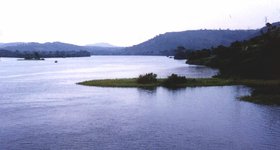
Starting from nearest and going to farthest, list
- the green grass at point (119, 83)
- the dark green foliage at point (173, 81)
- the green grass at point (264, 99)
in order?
the green grass at point (264, 99)
the dark green foliage at point (173, 81)
the green grass at point (119, 83)

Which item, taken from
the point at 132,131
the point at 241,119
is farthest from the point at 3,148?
the point at 241,119

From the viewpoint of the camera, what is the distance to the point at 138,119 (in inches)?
2692

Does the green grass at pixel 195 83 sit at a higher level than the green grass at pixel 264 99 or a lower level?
higher

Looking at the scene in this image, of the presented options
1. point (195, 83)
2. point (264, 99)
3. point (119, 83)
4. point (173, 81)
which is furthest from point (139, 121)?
point (119, 83)

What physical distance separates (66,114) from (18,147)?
24495 millimetres

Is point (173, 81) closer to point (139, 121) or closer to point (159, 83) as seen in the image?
→ point (159, 83)

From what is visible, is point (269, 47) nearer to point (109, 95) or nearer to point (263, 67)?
point (263, 67)

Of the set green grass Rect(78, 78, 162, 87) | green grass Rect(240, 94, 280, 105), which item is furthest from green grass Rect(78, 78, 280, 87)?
green grass Rect(240, 94, 280, 105)

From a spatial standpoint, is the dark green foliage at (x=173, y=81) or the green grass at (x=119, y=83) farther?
the green grass at (x=119, y=83)

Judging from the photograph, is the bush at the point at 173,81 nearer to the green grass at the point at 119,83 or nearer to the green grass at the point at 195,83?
the green grass at the point at 195,83

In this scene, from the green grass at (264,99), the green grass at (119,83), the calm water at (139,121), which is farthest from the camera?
the green grass at (119,83)

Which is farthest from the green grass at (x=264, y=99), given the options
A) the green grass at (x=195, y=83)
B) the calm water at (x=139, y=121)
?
the green grass at (x=195, y=83)

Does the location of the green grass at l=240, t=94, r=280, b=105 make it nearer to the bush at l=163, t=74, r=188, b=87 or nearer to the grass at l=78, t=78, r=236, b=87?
the grass at l=78, t=78, r=236, b=87

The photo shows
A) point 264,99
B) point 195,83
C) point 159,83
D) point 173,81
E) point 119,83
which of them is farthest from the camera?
point 119,83
